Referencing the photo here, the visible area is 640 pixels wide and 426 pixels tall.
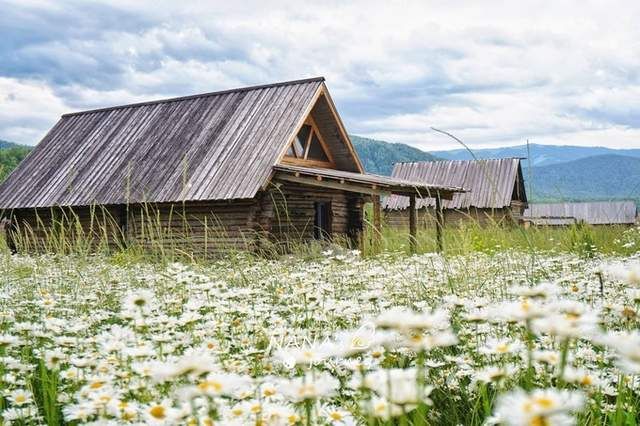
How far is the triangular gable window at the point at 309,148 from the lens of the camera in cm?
1978

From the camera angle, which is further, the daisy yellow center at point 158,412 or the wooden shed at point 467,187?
the wooden shed at point 467,187

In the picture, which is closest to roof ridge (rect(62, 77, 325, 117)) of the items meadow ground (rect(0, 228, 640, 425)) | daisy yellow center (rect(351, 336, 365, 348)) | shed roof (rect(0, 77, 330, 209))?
shed roof (rect(0, 77, 330, 209))

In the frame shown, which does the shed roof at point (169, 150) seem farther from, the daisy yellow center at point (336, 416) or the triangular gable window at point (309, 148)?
the daisy yellow center at point (336, 416)

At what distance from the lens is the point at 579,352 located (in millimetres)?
3092

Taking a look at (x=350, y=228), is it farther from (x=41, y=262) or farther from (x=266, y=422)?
(x=266, y=422)

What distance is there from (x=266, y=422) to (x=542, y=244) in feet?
35.5

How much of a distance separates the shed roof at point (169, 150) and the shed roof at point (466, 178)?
16.8 meters

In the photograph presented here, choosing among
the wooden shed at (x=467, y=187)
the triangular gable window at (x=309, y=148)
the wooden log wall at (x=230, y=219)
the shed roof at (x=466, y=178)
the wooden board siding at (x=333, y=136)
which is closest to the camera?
the wooden log wall at (x=230, y=219)

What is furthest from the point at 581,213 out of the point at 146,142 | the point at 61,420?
the point at 61,420

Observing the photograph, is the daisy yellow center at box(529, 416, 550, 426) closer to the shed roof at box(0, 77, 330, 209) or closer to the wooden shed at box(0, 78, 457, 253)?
the wooden shed at box(0, 78, 457, 253)

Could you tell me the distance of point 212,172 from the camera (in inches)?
691

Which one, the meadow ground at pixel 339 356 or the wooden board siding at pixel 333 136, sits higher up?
the wooden board siding at pixel 333 136

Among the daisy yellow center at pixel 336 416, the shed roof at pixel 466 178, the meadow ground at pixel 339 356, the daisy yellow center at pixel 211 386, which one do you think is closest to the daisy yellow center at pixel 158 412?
the meadow ground at pixel 339 356

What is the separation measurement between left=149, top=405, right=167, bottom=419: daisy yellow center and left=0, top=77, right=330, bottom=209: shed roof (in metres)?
14.3
